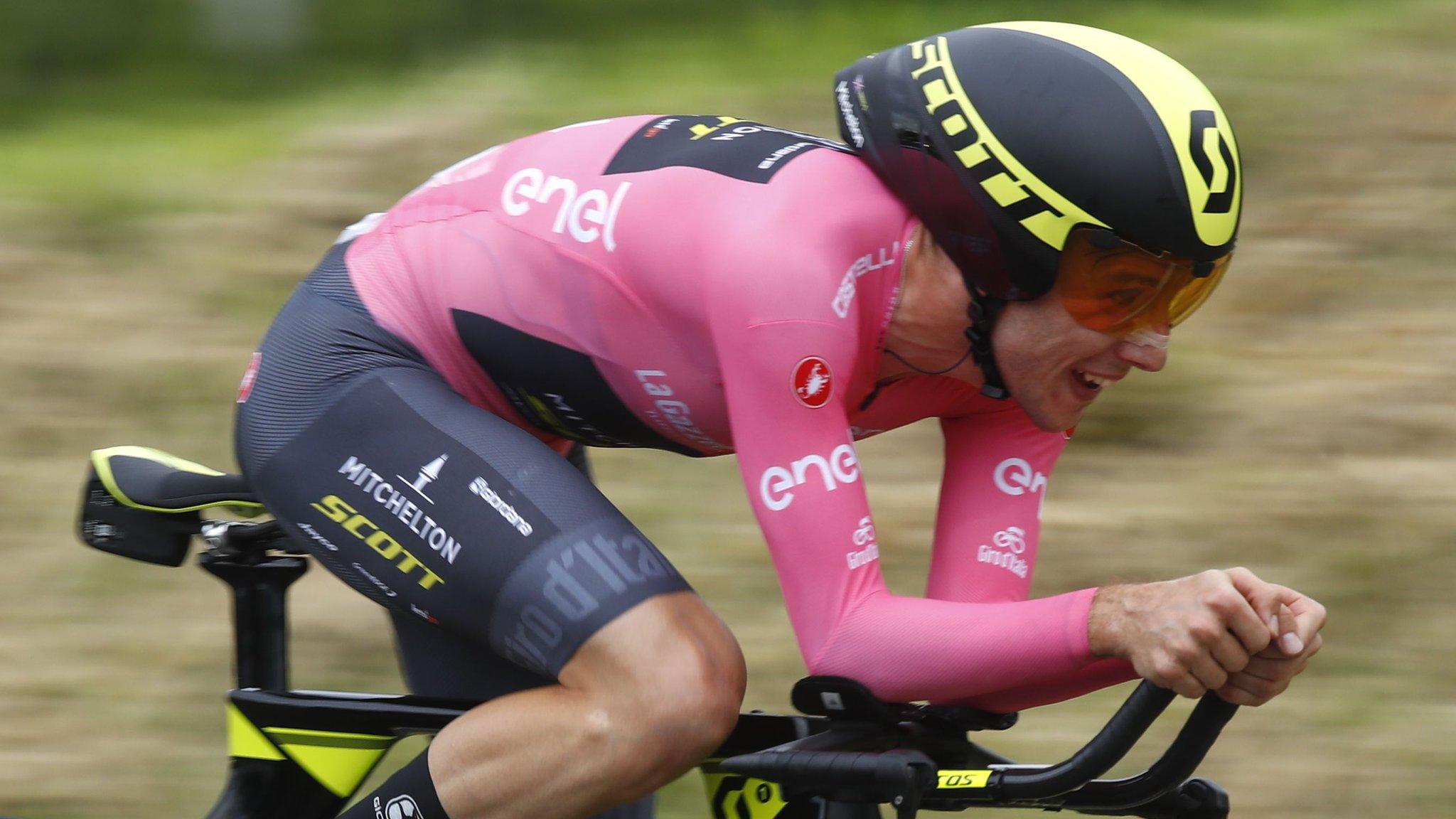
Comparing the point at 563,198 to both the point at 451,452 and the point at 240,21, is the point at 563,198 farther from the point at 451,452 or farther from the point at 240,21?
the point at 240,21

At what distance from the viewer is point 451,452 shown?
2.57 metres

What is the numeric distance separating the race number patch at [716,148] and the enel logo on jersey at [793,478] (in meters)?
0.46

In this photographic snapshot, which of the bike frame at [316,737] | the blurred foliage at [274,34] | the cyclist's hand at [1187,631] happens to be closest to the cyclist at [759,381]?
the cyclist's hand at [1187,631]

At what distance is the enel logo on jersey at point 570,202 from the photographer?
2684 mm

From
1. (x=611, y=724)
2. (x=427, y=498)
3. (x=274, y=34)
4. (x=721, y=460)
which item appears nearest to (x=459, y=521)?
(x=427, y=498)

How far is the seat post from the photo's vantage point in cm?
293

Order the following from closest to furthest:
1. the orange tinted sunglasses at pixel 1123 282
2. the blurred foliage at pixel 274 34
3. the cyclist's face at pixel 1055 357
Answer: the orange tinted sunglasses at pixel 1123 282 → the cyclist's face at pixel 1055 357 → the blurred foliage at pixel 274 34

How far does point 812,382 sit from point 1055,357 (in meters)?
0.46

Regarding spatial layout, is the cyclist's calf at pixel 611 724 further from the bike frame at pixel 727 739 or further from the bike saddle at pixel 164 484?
the bike saddle at pixel 164 484

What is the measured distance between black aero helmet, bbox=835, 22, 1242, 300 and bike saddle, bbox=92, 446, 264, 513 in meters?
1.27

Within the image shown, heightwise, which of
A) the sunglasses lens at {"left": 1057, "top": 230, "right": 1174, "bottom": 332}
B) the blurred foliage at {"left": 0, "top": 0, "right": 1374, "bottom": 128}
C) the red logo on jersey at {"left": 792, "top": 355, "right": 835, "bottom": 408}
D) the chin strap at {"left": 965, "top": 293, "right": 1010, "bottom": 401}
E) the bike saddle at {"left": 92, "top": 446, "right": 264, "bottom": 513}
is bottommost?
the bike saddle at {"left": 92, "top": 446, "right": 264, "bottom": 513}

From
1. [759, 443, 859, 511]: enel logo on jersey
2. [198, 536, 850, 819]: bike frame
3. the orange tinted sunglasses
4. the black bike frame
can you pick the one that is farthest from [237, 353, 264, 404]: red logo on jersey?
the orange tinted sunglasses

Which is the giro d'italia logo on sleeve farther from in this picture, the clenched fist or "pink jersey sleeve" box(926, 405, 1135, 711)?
the clenched fist

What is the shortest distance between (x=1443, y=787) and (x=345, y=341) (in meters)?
2.74
